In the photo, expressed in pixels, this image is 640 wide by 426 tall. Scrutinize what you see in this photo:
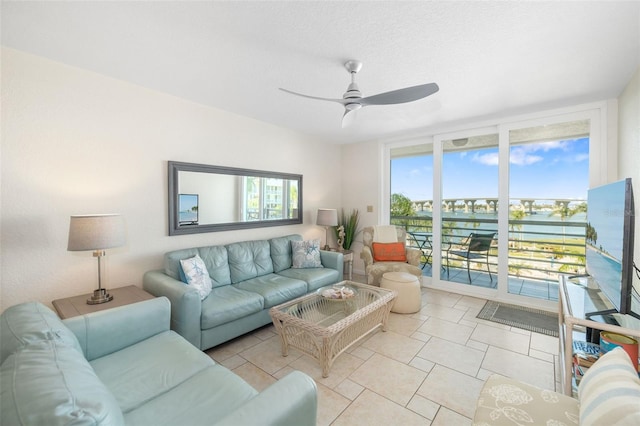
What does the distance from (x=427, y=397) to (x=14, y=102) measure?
3751 mm

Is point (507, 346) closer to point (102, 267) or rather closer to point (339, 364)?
point (339, 364)

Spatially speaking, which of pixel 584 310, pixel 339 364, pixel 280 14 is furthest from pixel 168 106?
pixel 584 310

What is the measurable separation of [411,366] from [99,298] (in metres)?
2.61

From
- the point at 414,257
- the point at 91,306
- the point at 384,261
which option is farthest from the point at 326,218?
the point at 91,306

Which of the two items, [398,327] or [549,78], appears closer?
[549,78]

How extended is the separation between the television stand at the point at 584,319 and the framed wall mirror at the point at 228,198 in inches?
128

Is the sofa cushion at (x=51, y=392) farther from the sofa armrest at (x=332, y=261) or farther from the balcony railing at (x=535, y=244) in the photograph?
the balcony railing at (x=535, y=244)

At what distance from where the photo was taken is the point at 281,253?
12.0ft

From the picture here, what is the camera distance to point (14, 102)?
2018 millimetres

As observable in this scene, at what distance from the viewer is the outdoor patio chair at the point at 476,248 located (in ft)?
12.6

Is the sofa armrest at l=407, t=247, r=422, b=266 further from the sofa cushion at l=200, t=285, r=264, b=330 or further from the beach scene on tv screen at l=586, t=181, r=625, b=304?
the sofa cushion at l=200, t=285, r=264, b=330

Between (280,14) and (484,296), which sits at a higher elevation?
(280,14)

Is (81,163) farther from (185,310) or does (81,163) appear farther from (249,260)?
(249,260)

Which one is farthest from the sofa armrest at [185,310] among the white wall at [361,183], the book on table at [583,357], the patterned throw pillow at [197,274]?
the white wall at [361,183]
